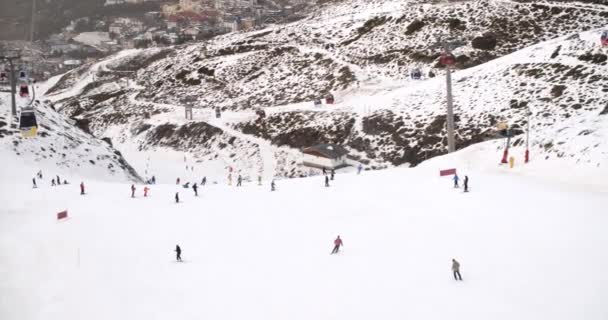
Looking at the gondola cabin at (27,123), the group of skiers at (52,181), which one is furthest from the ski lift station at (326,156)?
the gondola cabin at (27,123)

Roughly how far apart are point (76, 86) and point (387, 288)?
11768 cm

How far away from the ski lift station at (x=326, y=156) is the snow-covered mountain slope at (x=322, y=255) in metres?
15.7

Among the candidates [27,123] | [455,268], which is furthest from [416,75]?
[455,268]

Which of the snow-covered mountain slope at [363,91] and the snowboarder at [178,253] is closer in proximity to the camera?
the snowboarder at [178,253]

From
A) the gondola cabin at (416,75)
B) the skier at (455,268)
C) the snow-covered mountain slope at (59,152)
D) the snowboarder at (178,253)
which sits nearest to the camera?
the skier at (455,268)

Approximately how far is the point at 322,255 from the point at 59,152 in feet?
113

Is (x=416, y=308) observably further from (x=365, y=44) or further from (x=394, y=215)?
(x=365, y=44)

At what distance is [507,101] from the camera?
47.2 metres

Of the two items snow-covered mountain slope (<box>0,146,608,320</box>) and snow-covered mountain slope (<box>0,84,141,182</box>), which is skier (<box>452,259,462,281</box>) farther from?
snow-covered mountain slope (<box>0,84,141,182</box>)

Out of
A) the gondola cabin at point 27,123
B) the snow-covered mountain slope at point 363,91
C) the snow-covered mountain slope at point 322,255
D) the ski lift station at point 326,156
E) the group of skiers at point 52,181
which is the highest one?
the snow-covered mountain slope at point 363,91

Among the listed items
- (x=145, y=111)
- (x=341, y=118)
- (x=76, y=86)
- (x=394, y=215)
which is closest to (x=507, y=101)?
(x=341, y=118)

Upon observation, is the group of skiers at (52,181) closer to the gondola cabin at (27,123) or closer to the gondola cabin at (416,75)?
the gondola cabin at (27,123)

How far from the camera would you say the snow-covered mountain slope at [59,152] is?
42750 mm

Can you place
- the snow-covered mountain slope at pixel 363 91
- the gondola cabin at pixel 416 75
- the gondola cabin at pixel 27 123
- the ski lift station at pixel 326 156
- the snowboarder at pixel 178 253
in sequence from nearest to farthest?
the snowboarder at pixel 178 253, the gondola cabin at pixel 27 123, the snow-covered mountain slope at pixel 363 91, the ski lift station at pixel 326 156, the gondola cabin at pixel 416 75
